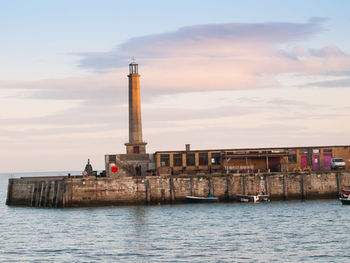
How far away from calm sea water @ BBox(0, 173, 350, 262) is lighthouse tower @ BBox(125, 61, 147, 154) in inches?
792

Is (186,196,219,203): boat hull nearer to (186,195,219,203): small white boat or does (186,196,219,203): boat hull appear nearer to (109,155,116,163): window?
(186,195,219,203): small white boat

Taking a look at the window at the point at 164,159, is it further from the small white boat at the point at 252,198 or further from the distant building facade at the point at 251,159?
the small white boat at the point at 252,198

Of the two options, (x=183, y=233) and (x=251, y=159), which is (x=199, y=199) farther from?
(x=183, y=233)

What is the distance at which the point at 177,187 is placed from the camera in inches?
3349

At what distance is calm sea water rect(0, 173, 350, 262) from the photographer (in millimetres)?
50312

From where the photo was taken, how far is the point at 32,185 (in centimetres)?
9244

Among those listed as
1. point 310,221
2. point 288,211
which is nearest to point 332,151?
point 288,211

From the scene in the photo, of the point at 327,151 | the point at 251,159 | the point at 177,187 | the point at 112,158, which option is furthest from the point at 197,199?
the point at 327,151

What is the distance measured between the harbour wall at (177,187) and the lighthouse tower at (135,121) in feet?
53.5

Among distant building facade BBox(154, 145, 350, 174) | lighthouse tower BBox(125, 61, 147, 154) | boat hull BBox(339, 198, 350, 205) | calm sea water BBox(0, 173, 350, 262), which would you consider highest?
lighthouse tower BBox(125, 61, 147, 154)

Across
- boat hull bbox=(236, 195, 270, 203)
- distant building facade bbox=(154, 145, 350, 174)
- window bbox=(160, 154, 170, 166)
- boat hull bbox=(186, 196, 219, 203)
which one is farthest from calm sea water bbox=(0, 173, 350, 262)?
window bbox=(160, 154, 170, 166)

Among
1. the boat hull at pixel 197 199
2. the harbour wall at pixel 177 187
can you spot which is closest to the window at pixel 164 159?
the harbour wall at pixel 177 187

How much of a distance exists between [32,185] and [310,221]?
134 feet

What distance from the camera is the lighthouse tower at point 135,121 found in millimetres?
102000
